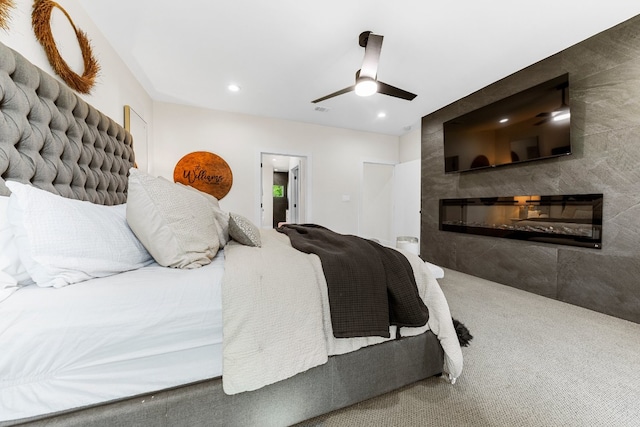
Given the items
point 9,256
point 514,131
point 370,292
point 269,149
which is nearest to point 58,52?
point 9,256

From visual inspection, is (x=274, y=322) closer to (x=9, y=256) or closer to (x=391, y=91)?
(x=9, y=256)

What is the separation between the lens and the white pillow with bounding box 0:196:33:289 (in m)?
0.84

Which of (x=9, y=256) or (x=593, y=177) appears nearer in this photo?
(x=9, y=256)

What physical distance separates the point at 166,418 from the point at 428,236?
13.3ft

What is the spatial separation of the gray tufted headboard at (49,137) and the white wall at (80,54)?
0.78ft

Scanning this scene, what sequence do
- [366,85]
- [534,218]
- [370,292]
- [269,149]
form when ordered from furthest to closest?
[269,149] → [534,218] → [366,85] → [370,292]

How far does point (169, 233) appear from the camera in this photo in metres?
1.06

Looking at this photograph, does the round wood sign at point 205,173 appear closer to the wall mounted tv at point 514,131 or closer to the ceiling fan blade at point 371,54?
the ceiling fan blade at point 371,54

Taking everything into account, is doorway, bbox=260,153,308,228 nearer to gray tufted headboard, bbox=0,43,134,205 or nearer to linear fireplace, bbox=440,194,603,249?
linear fireplace, bbox=440,194,603,249

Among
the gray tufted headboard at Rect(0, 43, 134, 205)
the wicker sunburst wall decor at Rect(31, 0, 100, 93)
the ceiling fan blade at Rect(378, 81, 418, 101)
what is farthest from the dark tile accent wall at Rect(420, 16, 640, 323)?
the wicker sunburst wall decor at Rect(31, 0, 100, 93)

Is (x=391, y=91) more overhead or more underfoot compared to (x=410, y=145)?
more underfoot

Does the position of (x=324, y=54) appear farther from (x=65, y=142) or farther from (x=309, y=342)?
(x=309, y=342)

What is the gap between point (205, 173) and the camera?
3.76 m

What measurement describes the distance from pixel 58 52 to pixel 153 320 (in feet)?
6.66
